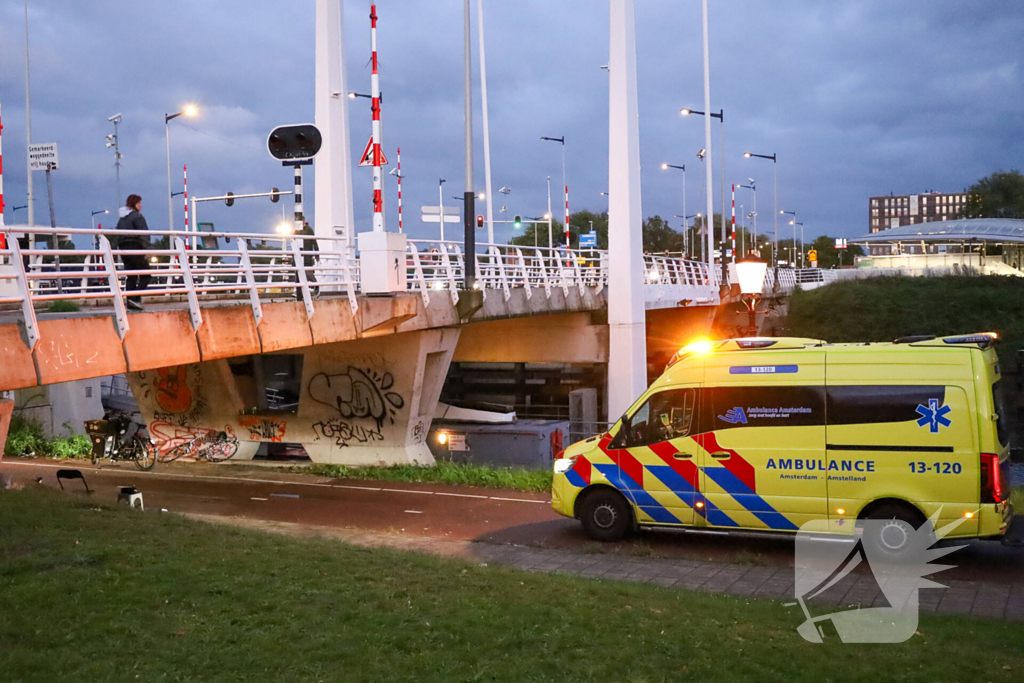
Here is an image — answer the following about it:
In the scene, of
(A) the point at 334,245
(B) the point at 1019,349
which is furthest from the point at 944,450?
(B) the point at 1019,349

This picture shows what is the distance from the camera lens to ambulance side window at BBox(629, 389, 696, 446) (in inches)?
437

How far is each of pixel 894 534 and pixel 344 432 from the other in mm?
11831

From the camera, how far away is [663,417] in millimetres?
11266

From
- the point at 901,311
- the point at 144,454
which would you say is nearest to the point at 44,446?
the point at 144,454

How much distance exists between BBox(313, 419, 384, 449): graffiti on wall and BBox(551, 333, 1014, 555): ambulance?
26.7ft

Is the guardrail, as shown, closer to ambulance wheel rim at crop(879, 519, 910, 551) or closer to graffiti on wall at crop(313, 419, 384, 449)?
graffiti on wall at crop(313, 419, 384, 449)

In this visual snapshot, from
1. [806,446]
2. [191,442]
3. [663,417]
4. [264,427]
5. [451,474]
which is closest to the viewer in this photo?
[806,446]

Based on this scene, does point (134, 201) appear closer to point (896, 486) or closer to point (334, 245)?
point (334, 245)

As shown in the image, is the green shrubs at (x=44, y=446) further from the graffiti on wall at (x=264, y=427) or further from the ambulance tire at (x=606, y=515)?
the ambulance tire at (x=606, y=515)

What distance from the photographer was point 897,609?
7871 millimetres

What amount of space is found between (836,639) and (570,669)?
6.73 feet

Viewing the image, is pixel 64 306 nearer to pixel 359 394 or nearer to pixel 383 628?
pixel 359 394

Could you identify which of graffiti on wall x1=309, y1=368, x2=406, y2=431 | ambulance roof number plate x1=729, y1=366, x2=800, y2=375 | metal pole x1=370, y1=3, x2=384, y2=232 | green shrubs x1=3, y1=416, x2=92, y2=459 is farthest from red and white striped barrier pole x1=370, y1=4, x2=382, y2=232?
green shrubs x1=3, y1=416, x2=92, y2=459

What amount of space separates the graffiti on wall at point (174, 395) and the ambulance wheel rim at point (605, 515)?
11265 mm
